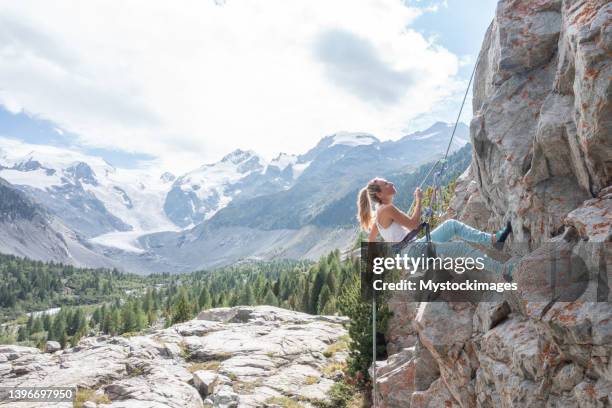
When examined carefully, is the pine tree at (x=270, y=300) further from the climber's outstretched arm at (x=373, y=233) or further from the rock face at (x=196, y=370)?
the climber's outstretched arm at (x=373, y=233)

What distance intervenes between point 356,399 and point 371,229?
1345 centimetres

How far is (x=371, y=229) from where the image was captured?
13.2 meters

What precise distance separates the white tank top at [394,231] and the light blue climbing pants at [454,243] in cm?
38

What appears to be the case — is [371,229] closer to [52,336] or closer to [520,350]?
[520,350]

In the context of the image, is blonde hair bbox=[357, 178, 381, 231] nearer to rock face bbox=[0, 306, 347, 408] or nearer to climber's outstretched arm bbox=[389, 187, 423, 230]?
climber's outstretched arm bbox=[389, 187, 423, 230]

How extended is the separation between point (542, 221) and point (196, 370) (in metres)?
23.2

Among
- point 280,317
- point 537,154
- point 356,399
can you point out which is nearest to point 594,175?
point 537,154

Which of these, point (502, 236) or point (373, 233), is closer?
point (502, 236)

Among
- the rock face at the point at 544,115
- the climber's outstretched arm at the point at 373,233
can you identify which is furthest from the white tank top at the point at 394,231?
the rock face at the point at 544,115

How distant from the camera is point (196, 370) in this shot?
2688 cm

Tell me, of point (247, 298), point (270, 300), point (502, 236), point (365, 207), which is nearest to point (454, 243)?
point (502, 236)

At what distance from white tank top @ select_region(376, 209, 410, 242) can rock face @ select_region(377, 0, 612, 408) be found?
295 cm
